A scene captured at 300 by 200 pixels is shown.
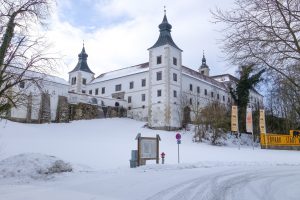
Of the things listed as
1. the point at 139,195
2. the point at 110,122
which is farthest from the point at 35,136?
the point at 139,195

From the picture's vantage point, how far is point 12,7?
1095 cm

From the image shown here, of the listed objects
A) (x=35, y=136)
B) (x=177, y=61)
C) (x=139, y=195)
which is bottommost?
(x=139, y=195)

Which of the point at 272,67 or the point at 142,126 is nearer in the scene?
the point at 272,67

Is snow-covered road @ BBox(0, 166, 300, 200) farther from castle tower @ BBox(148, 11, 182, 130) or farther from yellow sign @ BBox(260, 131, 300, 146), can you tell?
castle tower @ BBox(148, 11, 182, 130)

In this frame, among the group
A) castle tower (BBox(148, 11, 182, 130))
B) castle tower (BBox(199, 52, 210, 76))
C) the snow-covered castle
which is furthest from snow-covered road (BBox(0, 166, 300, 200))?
castle tower (BBox(199, 52, 210, 76))

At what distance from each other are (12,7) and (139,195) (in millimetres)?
7428

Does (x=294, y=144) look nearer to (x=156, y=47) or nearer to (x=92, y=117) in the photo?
(x=156, y=47)

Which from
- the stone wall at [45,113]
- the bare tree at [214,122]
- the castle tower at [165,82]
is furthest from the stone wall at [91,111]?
the bare tree at [214,122]

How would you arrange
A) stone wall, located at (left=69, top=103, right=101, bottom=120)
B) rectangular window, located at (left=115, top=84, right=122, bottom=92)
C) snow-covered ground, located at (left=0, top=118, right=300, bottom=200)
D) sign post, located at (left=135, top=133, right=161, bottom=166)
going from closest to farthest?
snow-covered ground, located at (left=0, top=118, right=300, bottom=200), sign post, located at (left=135, top=133, right=161, bottom=166), stone wall, located at (left=69, top=103, right=101, bottom=120), rectangular window, located at (left=115, top=84, right=122, bottom=92)

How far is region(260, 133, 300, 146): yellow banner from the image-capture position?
3488cm

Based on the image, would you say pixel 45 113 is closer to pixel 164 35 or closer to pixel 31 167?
pixel 164 35

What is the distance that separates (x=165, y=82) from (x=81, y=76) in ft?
78.0

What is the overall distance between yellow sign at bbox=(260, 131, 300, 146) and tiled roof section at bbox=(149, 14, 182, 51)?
2125 cm

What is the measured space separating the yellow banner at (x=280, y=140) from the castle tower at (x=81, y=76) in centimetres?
3912
